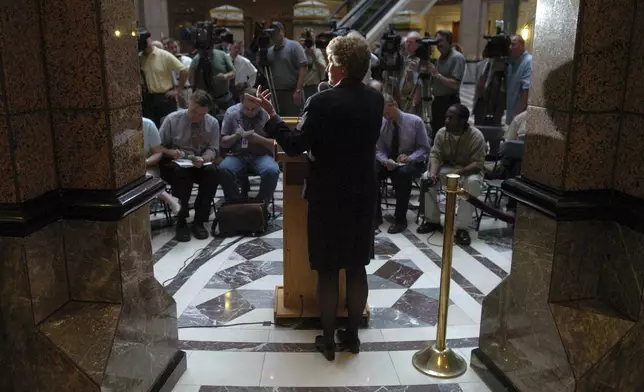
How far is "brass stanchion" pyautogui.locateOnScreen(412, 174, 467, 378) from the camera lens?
2.82 metres

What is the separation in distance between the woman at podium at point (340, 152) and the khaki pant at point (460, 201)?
2320mm

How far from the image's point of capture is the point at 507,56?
6492 mm

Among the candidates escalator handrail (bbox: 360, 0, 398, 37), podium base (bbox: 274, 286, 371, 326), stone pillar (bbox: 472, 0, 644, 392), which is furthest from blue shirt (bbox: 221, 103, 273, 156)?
escalator handrail (bbox: 360, 0, 398, 37)

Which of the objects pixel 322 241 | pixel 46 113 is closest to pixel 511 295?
Result: pixel 322 241

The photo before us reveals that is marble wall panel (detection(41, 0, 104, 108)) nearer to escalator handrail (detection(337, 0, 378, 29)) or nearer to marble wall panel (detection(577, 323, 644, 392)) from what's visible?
marble wall panel (detection(577, 323, 644, 392))

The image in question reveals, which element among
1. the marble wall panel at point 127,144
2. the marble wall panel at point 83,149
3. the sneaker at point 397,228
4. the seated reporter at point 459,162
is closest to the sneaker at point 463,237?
the seated reporter at point 459,162

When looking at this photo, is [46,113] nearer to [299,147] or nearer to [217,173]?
[299,147]

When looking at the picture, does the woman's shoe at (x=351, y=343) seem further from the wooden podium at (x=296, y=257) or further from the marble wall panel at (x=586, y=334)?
the marble wall panel at (x=586, y=334)

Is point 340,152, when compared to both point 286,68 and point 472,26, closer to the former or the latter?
point 286,68

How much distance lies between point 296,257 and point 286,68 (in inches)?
173

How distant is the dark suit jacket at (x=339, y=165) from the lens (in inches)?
105

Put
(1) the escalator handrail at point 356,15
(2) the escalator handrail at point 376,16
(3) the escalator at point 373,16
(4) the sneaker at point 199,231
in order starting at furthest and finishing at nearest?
(1) the escalator handrail at point 356,15 < (2) the escalator handrail at point 376,16 < (3) the escalator at point 373,16 < (4) the sneaker at point 199,231

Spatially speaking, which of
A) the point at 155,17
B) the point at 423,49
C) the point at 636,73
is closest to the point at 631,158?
the point at 636,73

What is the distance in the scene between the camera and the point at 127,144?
2355 mm
